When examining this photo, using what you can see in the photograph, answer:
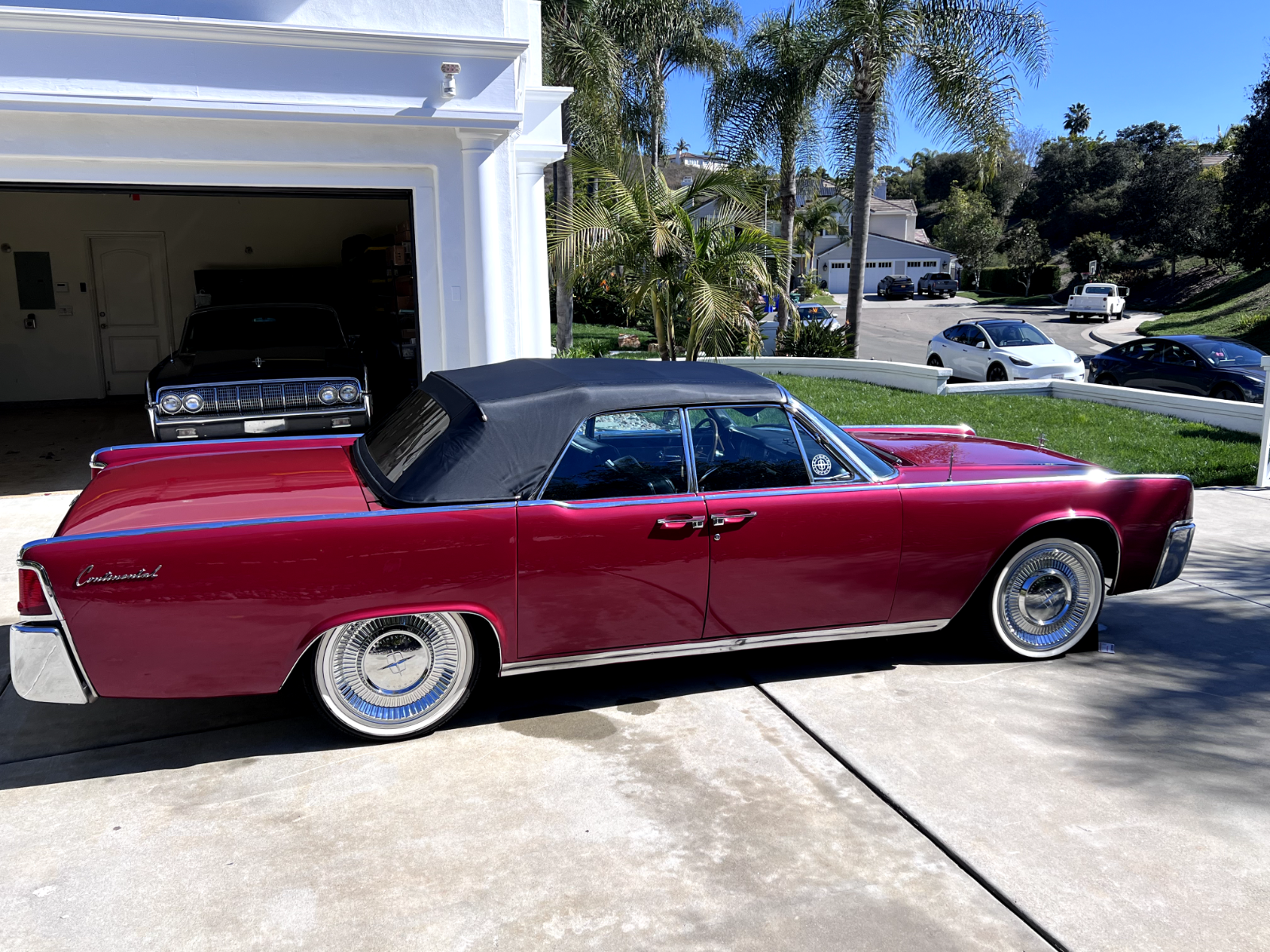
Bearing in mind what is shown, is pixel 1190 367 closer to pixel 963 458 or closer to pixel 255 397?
pixel 963 458

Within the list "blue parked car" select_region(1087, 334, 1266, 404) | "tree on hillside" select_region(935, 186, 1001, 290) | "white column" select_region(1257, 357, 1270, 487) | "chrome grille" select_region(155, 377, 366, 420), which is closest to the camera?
"chrome grille" select_region(155, 377, 366, 420)

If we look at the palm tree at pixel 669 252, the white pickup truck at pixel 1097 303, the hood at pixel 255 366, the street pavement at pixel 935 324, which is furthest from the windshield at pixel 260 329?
the white pickup truck at pixel 1097 303

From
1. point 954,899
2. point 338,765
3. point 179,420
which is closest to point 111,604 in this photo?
point 338,765

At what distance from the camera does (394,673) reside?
4074 mm

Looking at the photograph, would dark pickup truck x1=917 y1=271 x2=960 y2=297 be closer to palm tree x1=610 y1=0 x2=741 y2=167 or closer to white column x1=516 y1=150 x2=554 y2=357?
palm tree x1=610 y1=0 x2=741 y2=167

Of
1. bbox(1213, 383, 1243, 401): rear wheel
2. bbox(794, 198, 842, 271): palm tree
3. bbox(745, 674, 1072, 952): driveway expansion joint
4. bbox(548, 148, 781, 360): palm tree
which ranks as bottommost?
bbox(745, 674, 1072, 952): driveway expansion joint

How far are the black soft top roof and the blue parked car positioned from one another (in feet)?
38.9

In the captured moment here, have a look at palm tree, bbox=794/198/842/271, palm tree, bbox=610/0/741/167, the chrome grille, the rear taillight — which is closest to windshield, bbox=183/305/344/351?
the chrome grille

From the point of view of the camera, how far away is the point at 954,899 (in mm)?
3162

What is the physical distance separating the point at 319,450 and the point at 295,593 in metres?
1.45

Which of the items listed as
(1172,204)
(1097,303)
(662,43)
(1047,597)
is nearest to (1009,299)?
(1172,204)

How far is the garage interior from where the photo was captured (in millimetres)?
13578

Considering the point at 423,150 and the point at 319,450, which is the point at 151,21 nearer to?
the point at 423,150

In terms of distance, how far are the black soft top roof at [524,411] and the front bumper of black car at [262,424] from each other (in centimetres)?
456
